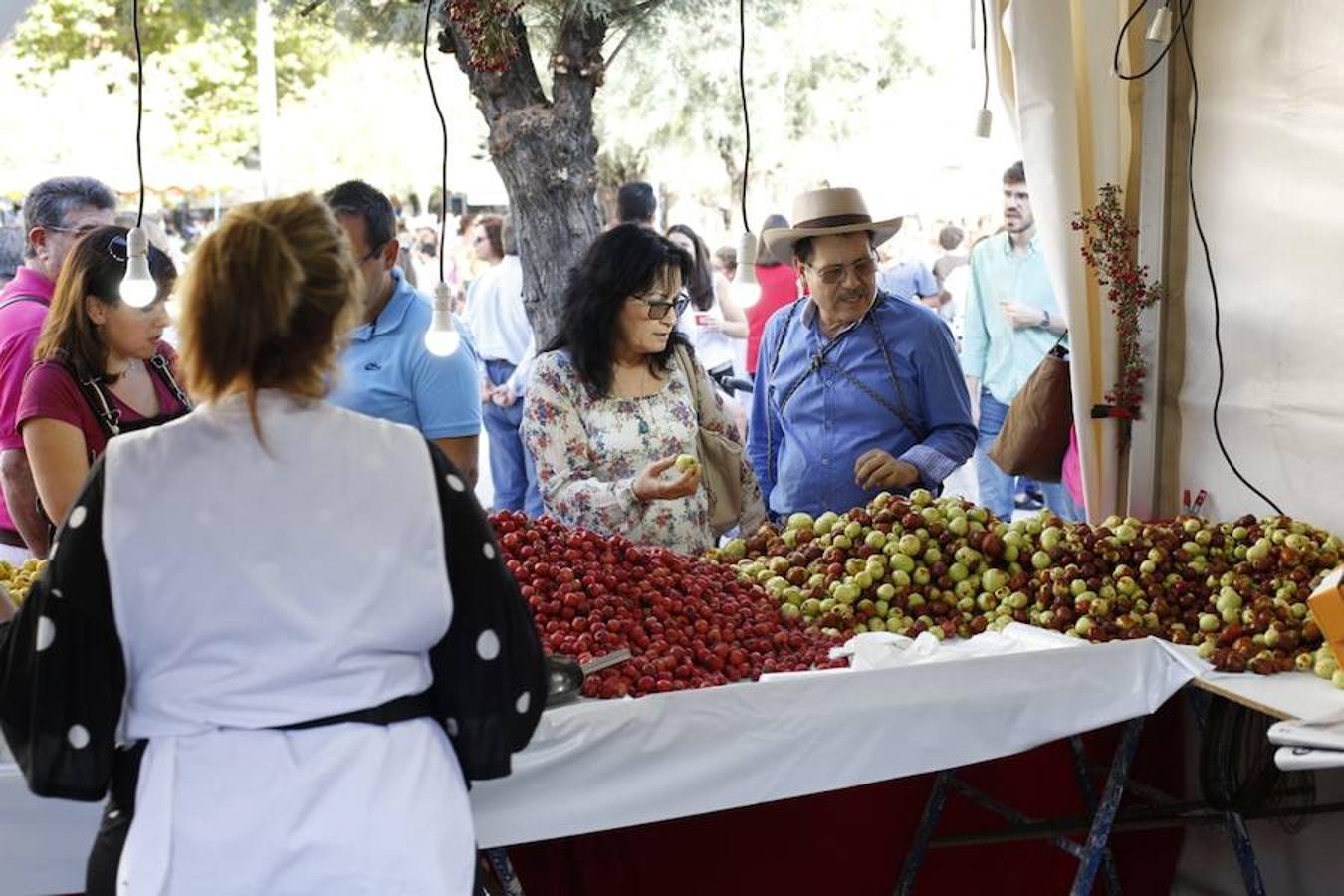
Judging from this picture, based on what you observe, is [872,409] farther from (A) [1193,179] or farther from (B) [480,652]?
(B) [480,652]

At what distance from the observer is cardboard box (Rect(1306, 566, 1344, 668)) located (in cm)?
279

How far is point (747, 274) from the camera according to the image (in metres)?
3.96

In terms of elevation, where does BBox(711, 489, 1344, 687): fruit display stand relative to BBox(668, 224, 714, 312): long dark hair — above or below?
below

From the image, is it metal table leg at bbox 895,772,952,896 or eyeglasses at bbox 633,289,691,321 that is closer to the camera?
metal table leg at bbox 895,772,952,896

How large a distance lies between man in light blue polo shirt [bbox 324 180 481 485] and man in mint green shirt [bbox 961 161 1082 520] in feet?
10.1

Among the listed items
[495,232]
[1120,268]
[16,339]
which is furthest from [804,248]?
[495,232]

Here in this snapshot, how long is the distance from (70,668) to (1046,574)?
216 centimetres

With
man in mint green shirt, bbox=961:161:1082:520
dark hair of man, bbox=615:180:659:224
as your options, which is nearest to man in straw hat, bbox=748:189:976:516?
man in mint green shirt, bbox=961:161:1082:520

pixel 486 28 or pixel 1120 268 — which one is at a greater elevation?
pixel 486 28

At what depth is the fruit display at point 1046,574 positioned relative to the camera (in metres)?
3.25

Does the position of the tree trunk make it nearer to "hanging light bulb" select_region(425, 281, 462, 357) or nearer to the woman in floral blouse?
the woman in floral blouse

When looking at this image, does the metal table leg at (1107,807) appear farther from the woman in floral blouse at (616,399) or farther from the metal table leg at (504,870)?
the woman in floral blouse at (616,399)

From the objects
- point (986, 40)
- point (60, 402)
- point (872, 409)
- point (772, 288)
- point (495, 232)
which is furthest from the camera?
point (495, 232)

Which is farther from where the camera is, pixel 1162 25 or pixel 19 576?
pixel 1162 25
